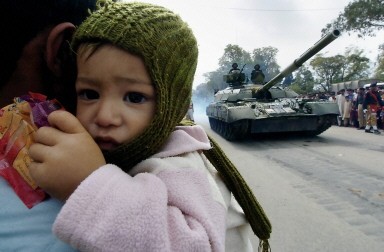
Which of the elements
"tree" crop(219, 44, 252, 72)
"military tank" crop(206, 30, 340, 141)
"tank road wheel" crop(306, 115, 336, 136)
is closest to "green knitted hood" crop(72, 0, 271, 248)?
"military tank" crop(206, 30, 340, 141)

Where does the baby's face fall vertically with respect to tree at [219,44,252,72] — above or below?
below

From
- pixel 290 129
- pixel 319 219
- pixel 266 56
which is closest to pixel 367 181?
pixel 319 219

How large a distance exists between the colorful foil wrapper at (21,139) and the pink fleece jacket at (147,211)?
0.33 feet

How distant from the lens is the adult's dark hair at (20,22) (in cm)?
83

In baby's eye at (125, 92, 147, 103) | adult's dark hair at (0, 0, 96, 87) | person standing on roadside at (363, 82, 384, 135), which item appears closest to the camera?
adult's dark hair at (0, 0, 96, 87)

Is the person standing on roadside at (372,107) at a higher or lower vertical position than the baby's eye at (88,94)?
lower

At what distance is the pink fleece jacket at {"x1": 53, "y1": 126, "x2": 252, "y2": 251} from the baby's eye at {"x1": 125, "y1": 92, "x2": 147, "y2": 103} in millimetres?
165

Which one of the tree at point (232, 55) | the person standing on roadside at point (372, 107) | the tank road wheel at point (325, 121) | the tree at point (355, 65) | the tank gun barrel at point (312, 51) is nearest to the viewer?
the tank gun barrel at point (312, 51)

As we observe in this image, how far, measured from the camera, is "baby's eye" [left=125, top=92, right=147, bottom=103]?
3.05 ft

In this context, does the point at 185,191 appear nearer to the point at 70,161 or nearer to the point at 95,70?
the point at 70,161

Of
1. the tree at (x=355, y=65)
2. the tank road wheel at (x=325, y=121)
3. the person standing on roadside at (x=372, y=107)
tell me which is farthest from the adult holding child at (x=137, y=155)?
the tree at (x=355, y=65)

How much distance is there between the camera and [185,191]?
0.77m

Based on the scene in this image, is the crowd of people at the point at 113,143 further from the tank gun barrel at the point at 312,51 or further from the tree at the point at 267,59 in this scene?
the tree at the point at 267,59

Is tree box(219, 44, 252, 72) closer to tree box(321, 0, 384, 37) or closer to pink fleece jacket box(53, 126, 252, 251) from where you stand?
tree box(321, 0, 384, 37)
